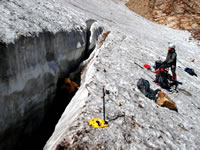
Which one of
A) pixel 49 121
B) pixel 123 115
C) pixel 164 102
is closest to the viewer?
pixel 123 115

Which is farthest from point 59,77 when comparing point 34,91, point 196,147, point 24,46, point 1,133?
point 196,147

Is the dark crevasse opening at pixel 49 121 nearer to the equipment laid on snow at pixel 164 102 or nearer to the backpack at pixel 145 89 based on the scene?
the backpack at pixel 145 89

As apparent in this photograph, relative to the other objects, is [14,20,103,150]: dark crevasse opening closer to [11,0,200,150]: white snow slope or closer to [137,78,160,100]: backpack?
[11,0,200,150]: white snow slope

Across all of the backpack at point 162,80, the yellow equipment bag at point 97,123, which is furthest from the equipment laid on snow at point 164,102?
the yellow equipment bag at point 97,123

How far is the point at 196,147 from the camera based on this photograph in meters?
3.62

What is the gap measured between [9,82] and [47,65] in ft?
4.02

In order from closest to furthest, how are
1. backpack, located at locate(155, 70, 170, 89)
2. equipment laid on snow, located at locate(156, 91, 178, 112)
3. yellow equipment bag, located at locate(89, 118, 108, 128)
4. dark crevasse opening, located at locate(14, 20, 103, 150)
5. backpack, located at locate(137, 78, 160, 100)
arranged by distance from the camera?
1. yellow equipment bag, located at locate(89, 118, 108, 128)
2. dark crevasse opening, located at locate(14, 20, 103, 150)
3. equipment laid on snow, located at locate(156, 91, 178, 112)
4. backpack, located at locate(137, 78, 160, 100)
5. backpack, located at locate(155, 70, 170, 89)

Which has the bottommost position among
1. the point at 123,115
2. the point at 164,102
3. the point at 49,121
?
the point at 49,121

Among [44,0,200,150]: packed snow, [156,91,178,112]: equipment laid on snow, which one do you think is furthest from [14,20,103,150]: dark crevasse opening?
[156,91,178,112]: equipment laid on snow

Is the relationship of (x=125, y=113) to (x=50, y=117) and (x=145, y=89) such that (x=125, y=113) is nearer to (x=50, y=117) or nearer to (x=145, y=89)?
(x=145, y=89)

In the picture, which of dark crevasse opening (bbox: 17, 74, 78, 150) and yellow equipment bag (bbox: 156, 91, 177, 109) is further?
yellow equipment bag (bbox: 156, 91, 177, 109)

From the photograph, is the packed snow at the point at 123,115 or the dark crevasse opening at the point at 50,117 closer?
→ the packed snow at the point at 123,115

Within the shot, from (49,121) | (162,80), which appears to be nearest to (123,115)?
(49,121)

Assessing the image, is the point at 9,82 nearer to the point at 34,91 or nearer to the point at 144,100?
the point at 34,91
